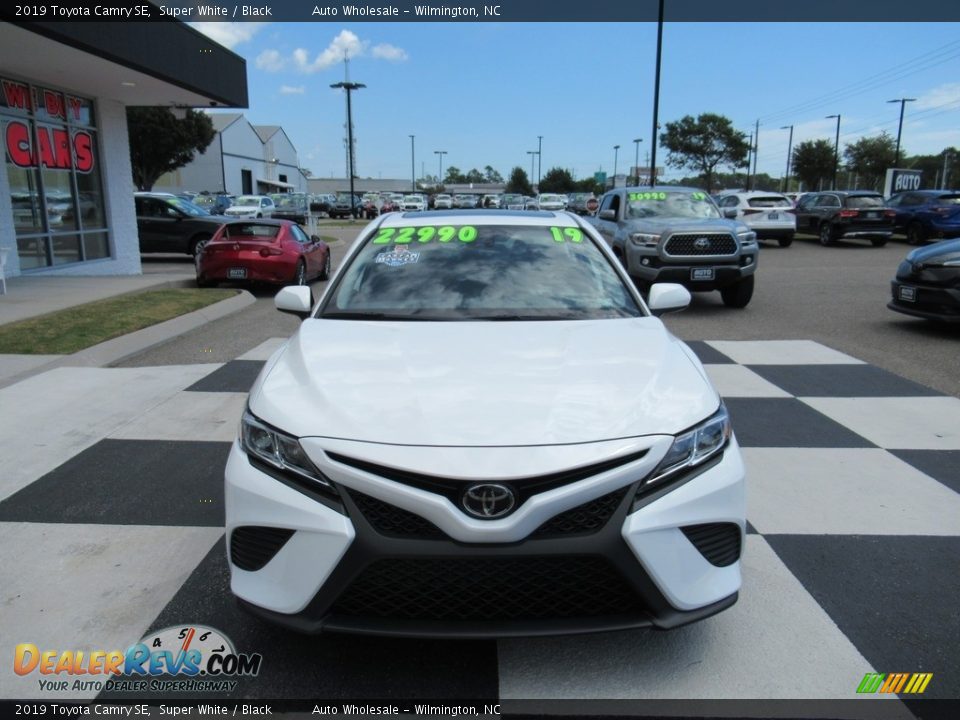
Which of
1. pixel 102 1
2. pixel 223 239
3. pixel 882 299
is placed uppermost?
pixel 102 1

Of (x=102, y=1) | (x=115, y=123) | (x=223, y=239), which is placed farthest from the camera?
(x=115, y=123)

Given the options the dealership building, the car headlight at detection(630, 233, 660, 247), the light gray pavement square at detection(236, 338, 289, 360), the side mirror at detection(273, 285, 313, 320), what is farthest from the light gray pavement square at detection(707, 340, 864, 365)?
the dealership building

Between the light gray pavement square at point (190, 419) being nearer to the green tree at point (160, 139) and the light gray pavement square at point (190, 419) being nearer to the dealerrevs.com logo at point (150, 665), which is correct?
the dealerrevs.com logo at point (150, 665)

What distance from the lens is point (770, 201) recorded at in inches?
947

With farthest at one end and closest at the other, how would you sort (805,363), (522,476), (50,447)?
(805,363) → (50,447) → (522,476)

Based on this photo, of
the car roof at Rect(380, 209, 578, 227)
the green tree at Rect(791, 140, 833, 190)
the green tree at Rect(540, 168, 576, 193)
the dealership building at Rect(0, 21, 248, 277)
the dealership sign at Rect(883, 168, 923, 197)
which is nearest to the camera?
the car roof at Rect(380, 209, 578, 227)

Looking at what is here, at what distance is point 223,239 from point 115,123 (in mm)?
5421

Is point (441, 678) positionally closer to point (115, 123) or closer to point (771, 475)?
point (771, 475)

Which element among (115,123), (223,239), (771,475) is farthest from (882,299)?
(115,123)

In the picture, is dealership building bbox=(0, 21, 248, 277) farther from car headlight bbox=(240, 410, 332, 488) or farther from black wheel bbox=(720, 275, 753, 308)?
black wheel bbox=(720, 275, 753, 308)

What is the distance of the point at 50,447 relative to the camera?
501 centimetres

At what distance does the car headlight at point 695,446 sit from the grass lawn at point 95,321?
7.10 metres

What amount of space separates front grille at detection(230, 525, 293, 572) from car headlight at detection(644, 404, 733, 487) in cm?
122

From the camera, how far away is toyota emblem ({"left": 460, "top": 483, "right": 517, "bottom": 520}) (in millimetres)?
2281
